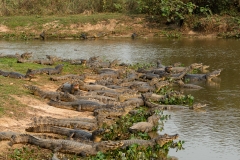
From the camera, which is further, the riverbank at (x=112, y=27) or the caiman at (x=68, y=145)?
the riverbank at (x=112, y=27)

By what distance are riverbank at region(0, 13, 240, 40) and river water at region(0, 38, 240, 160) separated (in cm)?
195

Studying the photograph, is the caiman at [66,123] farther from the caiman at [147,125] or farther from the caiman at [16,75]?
the caiman at [16,75]

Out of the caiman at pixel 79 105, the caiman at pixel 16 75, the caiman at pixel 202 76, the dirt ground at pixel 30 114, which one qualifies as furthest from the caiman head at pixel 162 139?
the caiman at pixel 202 76

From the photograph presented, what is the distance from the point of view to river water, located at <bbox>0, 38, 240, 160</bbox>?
9047 mm

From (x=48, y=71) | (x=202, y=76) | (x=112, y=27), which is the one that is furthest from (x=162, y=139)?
(x=112, y=27)

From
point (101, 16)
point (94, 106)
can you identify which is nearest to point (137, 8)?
point (101, 16)

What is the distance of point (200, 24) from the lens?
2869cm

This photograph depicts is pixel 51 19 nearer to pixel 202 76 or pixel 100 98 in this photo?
pixel 202 76

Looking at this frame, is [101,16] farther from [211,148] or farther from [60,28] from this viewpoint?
[211,148]

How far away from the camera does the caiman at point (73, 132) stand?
816 cm

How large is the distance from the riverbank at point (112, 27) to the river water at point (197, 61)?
1.95 m

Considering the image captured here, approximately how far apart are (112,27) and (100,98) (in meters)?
18.5

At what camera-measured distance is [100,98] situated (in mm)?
11977

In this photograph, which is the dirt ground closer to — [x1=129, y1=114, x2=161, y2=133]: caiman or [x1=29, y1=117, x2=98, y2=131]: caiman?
[x1=29, y1=117, x2=98, y2=131]: caiman
